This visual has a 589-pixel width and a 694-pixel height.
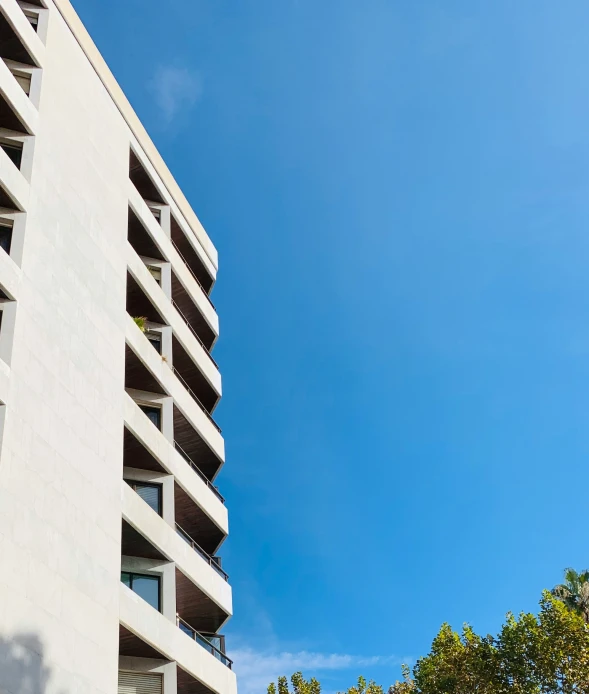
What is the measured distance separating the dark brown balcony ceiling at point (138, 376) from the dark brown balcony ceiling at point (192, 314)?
607cm

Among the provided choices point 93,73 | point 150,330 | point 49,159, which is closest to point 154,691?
point 150,330

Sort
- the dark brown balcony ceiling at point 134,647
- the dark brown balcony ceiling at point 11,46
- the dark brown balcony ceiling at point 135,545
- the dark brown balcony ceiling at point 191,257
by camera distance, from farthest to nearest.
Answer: the dark brown balcony ceiling at point 191,257 → the dark brown balcony ceiling at point 11,46 → the dark brown balcony ceiling at point 135,545 → the dark brown balcony ceiling at point 134,647

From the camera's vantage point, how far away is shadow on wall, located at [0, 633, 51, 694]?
44.6ft

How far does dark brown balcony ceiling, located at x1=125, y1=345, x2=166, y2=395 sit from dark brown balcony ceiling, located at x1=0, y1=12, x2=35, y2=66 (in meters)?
9.61

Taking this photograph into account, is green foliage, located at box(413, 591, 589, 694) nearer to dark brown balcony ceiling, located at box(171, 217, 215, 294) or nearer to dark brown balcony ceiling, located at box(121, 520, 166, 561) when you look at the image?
dark brown balcony ceiling, located at box(121, 520, 166, 561)

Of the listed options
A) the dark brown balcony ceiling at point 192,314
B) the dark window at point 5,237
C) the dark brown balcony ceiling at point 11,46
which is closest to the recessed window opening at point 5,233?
the dark window at point 5,237

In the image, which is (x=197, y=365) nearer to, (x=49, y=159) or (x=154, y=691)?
(x=49, y=159)

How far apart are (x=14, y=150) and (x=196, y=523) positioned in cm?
1469

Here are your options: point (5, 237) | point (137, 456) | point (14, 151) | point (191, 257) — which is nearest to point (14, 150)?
point (14, 151)

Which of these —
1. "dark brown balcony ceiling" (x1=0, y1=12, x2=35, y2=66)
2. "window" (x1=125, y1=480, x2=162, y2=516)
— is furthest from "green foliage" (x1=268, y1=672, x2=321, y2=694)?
"dark brown balcony ceiling" (x1=0, y1=12, x2=35, y2=66)

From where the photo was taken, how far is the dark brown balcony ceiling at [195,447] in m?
27.5

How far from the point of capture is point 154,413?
25578mm

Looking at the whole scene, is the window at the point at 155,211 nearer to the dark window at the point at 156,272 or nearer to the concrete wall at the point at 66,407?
the dark window at the point at 156,272

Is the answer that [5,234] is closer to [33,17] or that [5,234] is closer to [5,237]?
[5,237]
